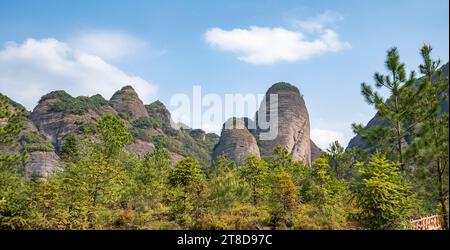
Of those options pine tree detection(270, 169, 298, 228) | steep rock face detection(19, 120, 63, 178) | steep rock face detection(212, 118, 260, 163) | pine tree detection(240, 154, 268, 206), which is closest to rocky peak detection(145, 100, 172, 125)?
steep rock face detection(212, 118, 260, 163)

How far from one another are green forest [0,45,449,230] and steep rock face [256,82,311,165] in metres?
53.9

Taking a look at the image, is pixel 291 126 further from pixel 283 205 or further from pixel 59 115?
pixel 283 205

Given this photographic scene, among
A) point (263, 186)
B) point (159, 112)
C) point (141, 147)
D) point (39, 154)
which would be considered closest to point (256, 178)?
point (263, 186)

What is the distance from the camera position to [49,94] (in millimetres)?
79188

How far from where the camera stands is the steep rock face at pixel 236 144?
8325cm

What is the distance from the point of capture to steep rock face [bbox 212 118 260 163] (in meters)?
83.2

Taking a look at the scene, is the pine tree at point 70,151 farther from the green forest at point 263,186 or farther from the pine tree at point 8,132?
the pine tree at point 8,132

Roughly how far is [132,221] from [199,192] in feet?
13.5

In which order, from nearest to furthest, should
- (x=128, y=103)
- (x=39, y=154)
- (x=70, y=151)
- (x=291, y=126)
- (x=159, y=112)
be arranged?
(x=70, y=151), (x=39, y=154), (x=291, y=126), (x=128, y=103), (x=159, y=112)

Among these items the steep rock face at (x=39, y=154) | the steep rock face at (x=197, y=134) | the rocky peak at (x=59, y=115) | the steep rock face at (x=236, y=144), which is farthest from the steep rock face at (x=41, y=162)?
the steep rock face at (x=197, y=134)

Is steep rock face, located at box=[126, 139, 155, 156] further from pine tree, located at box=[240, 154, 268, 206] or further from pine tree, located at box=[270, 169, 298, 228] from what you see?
pine tree, located at box=[270, 169, 298, 228]

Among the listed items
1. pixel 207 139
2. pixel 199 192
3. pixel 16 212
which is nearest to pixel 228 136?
pixel 207 139

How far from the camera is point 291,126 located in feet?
290

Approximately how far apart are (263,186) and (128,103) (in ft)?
266
